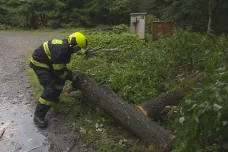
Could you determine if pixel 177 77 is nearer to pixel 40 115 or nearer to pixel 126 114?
pixel 126 114

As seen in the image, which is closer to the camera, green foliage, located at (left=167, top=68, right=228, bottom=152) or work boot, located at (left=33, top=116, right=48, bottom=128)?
green foliage, located at (left=167, top=68, right=228, bottom=152)

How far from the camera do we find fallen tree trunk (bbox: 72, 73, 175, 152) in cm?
402

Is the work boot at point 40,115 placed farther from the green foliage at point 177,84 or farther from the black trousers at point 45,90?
the green foliage at point 177,84

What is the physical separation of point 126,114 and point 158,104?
655 mm

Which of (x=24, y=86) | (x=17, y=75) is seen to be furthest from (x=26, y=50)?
(x=24, y=86)

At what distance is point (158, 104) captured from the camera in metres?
4.89

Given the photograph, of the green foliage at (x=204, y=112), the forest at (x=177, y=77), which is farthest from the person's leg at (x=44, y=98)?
the green foliage at (x=204, y=112)

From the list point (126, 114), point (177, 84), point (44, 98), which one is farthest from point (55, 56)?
point (177, 84)

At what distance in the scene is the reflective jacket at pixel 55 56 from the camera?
507 cm

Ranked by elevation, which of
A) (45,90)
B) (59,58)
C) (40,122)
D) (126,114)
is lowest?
(40,122)

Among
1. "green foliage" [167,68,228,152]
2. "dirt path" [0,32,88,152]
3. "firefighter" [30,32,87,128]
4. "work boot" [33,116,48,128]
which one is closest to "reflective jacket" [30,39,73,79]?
"firefighter" [30,32,87,128]

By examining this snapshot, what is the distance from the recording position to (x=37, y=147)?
4531 mm

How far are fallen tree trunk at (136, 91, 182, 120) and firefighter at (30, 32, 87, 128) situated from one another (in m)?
1.67

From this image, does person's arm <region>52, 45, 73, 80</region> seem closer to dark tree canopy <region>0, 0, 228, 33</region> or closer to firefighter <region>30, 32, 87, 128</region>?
firefighter <region>30, 32, 87, 128</region>
